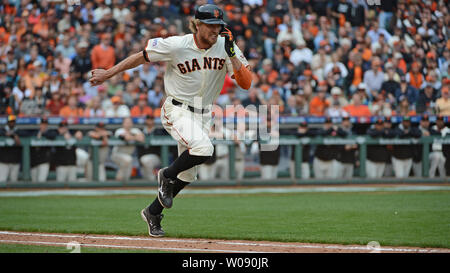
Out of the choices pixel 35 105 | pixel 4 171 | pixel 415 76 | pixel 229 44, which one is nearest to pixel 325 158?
pixel 415 76

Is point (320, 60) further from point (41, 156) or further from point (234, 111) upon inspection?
point (41, 156)

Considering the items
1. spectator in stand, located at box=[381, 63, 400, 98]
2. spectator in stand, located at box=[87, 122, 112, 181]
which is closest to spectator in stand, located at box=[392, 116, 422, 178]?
spectator in stand, located at box=[381, 63, 400, 98]

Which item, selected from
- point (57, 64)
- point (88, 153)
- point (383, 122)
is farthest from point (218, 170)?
point (57, 64)

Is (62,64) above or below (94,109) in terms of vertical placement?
above

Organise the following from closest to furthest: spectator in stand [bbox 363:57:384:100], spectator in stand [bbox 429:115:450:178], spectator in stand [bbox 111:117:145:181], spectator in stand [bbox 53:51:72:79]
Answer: spectator in stand [bbox 111:117:145:181], spectator in stand [bbox 429:115:450:178], spectator in stand [bbox 53:51:72:79], spectator in stand [bbox 363:57:384:100]

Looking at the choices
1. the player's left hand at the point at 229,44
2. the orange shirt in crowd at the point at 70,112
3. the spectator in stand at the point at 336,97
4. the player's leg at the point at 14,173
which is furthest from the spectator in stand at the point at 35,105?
the player's left hand at the point at 229,44

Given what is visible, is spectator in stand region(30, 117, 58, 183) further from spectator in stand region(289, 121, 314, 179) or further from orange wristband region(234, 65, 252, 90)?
orange wristband region(234, 65, 252, 90)

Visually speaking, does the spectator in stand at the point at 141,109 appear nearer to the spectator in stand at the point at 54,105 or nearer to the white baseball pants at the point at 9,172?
the spectator in stand at the point at 54,105
